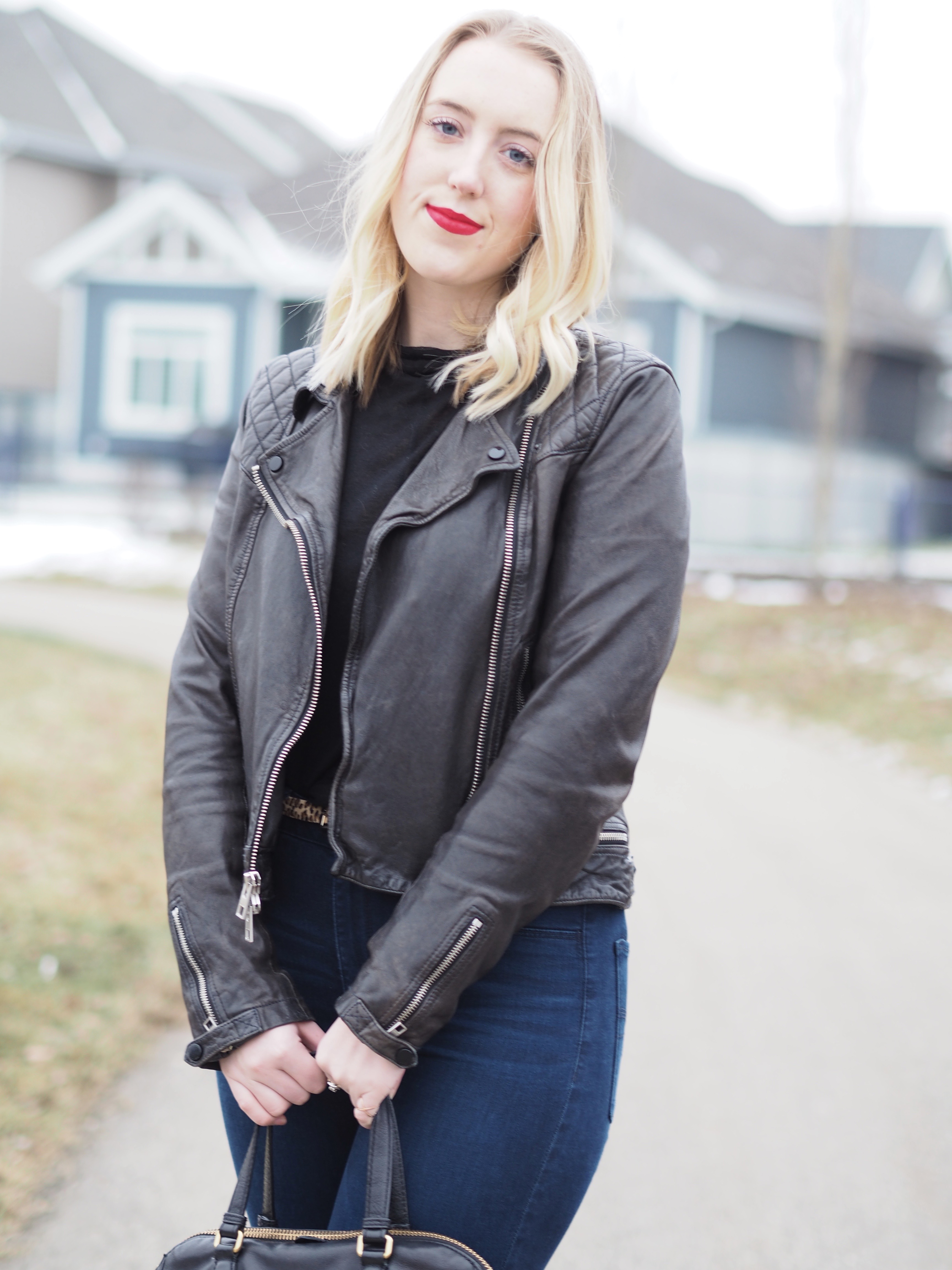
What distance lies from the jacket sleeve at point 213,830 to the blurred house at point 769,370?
16.9m

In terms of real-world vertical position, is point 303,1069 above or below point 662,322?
below

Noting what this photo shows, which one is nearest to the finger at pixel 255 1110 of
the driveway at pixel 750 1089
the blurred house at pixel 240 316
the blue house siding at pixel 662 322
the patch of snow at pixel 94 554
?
the driveway at pixel 750 1089

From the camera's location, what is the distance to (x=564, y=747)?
173 cm

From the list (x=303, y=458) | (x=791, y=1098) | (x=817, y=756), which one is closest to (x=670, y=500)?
(x=303, y=458)

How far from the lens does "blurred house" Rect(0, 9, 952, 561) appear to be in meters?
24.7

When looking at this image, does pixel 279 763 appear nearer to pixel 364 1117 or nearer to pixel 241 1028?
pixel 241 1028

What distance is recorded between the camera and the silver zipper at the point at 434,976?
1.70m

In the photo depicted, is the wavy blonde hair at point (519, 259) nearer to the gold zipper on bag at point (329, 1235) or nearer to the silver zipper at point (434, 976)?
the silver zipper at point (434, 976)

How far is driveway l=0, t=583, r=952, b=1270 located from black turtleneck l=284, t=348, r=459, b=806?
179 centimetres

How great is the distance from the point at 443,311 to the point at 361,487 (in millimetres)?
314

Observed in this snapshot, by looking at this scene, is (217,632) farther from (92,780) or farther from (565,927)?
(92,780)

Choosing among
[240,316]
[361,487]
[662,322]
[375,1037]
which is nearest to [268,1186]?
[375,1037]

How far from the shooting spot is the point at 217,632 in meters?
2.06

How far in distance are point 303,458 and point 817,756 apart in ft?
27.1
